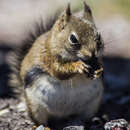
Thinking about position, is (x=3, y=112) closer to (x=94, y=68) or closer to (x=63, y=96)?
(x=63, y=96)

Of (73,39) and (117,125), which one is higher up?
(73,39)

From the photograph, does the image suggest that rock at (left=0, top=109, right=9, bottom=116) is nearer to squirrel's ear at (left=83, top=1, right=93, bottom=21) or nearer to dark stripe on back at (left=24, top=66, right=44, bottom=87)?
dark stripe on back at (left=24, top=66, right=44, bottom=87)

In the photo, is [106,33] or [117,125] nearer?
[117,125]

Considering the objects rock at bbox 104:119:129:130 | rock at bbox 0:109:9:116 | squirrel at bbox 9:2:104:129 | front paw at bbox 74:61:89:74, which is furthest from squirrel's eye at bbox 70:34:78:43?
rock at bbox 0:109:9:116

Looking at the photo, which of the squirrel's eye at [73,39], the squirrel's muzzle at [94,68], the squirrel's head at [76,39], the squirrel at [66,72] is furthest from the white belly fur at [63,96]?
the squirrel's eye at [73,39]

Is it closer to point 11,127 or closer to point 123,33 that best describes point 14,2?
point 123,33

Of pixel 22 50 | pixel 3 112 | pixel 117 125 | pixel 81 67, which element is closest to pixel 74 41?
pixel 81 67

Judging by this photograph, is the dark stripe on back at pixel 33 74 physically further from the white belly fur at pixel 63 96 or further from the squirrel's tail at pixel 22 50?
the squirrel's tail at pixel 22 50
